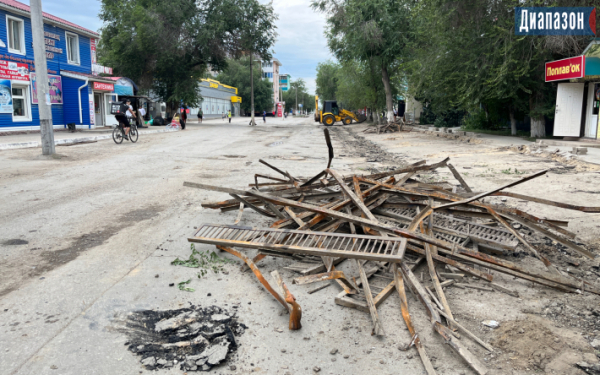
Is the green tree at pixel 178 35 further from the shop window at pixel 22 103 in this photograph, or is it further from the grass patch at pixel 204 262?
the grass patch at pixel 204 262

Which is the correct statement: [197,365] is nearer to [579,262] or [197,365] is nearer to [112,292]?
[112,292]

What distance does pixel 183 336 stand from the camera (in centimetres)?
282

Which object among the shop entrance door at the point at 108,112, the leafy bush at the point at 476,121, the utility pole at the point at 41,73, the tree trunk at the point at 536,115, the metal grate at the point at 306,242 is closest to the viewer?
the metal grate at the point at 306,242

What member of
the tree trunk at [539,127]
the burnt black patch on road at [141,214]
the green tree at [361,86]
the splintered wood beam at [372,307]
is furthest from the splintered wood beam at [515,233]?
A: the green tree at [361,86]

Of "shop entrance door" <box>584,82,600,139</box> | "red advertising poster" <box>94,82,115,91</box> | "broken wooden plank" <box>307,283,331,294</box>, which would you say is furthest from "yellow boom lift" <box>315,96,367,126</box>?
"broken wooden plank" <box>307,283,331,294</box>

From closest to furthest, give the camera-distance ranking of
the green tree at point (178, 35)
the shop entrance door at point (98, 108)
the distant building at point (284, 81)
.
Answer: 1. the shop entrance door at point (98, 108)
2. the green tree at point (178, 35)
3. the distant building at point (284, 81)

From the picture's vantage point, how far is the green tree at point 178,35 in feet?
114

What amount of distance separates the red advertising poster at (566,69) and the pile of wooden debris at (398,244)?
1340 cm

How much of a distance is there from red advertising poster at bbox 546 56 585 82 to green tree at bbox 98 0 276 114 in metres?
24.6

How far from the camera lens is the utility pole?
12398mm

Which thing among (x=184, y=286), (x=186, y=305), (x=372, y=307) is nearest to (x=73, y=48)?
(x=184, y=286)

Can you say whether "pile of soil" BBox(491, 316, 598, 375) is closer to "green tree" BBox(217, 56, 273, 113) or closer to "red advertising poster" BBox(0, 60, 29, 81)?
"red advertising poster" BBox(0, 60, 29, 81)

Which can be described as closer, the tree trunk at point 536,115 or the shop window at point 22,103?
the tree trunk at point 536,115

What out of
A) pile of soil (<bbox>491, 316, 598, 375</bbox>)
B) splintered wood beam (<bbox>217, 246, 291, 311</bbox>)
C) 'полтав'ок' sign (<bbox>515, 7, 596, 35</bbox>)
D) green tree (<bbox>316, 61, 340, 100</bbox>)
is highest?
green tree (<bbox>316, 61, 340, 100</bbox>)
